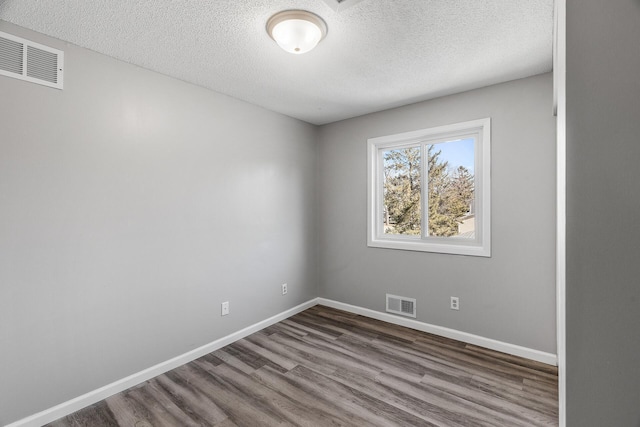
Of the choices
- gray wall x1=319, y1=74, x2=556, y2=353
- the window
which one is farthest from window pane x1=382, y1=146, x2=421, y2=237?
gray wall x1=319, y1=74, x2=556, y2=353

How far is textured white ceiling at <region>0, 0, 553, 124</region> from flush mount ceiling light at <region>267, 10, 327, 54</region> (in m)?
0.05

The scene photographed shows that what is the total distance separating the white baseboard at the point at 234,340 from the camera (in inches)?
72.5

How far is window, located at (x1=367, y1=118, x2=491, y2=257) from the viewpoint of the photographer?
2805 mm

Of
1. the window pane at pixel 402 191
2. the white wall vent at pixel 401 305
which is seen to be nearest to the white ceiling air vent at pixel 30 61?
the window pane at pixel 402 191

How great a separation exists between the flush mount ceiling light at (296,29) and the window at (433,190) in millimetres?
1755

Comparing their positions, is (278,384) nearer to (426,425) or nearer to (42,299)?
(426,425)

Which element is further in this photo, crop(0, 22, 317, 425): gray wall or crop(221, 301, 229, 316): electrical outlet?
crop(221, 301, 229, 316): electrical outlet

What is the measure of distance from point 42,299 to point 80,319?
264 mm

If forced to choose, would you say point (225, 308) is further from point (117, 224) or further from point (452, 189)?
point (452, 189)

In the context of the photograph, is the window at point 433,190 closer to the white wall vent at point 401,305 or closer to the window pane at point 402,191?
the window pane at point 402,191

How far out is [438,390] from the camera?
2.11m

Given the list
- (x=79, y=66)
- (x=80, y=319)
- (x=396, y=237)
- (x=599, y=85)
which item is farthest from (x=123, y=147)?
(x=396, y=237)

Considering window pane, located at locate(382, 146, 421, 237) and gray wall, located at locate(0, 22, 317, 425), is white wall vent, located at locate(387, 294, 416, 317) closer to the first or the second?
window pane, located at locate(382, 146, 421, 237)

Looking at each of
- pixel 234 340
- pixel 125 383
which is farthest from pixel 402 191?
pixel 125 383
